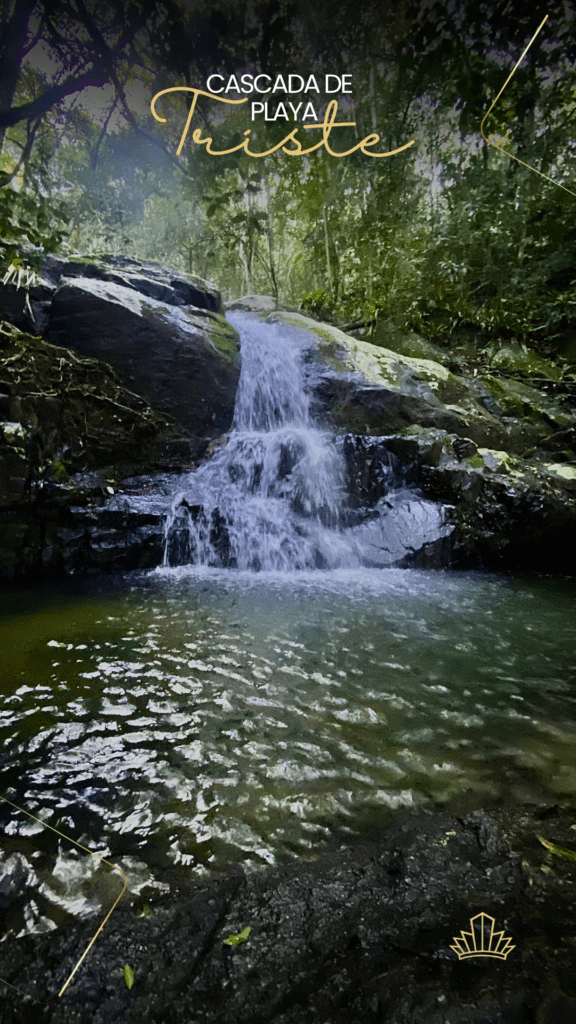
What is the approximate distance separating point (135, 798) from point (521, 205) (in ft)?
48.1

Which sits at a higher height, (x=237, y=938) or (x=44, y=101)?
(x=44, y=101)

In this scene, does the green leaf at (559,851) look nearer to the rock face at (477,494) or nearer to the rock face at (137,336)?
the rock face at (477,494)

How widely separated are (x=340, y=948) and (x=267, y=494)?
23.0 ft

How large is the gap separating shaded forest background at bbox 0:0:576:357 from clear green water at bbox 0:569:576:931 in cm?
308

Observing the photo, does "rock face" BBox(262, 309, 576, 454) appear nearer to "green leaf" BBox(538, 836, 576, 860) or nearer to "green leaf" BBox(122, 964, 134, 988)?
"green leaf" BBox(538, 836, 576, 860)

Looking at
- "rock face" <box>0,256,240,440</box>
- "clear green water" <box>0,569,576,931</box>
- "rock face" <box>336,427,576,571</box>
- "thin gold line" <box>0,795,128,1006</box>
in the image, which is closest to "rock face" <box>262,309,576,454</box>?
"rock face" <box>336,427,576,571</box>

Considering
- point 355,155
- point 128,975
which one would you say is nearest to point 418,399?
point 355,155

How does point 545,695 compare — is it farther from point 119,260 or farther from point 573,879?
point 119,260

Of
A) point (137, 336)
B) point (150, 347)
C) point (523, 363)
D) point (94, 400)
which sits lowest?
point (94, 400)

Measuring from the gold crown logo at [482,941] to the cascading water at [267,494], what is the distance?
19.0 ft

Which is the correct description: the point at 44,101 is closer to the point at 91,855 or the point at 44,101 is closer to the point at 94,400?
the point at 91,855

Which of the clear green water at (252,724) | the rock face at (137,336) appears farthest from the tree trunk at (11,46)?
the rock face at (137,336)

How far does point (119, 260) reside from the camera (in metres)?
11.4

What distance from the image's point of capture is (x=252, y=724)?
8.92 ft
